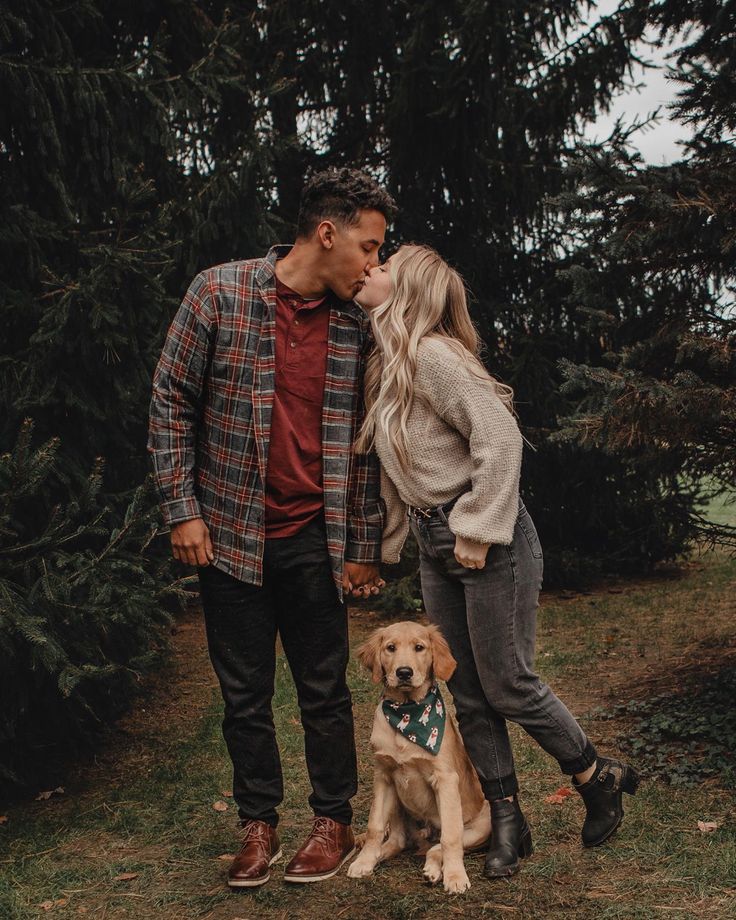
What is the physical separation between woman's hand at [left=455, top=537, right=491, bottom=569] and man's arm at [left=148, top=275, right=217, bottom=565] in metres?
0.91

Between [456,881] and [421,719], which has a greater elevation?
[421,719]

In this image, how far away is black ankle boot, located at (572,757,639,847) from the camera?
144 inches

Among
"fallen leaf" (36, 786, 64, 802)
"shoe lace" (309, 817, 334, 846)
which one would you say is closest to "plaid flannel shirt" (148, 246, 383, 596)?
"shoe lace" (309, 817, 334, 846)

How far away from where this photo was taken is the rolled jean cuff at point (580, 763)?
140 inches

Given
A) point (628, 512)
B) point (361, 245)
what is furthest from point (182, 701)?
point (628, 512)

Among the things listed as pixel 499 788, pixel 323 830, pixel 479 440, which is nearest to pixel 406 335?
pixel 479 440

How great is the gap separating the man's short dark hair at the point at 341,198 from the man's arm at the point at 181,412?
0.50m

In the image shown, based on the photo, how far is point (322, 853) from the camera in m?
3.55

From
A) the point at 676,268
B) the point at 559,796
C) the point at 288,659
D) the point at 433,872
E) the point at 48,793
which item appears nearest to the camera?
the point at 433,872

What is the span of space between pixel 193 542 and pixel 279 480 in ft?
1.26

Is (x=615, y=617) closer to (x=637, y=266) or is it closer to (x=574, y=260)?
(x=574, y=260)

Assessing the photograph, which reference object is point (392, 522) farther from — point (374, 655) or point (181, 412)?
point (181, 412)

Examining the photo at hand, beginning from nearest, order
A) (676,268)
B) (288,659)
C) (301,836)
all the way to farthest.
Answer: (288,659) < (301,836) < (676,268)

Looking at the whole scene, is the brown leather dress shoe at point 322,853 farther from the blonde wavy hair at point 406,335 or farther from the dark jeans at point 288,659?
the blonde wavy hair at point 406,335
